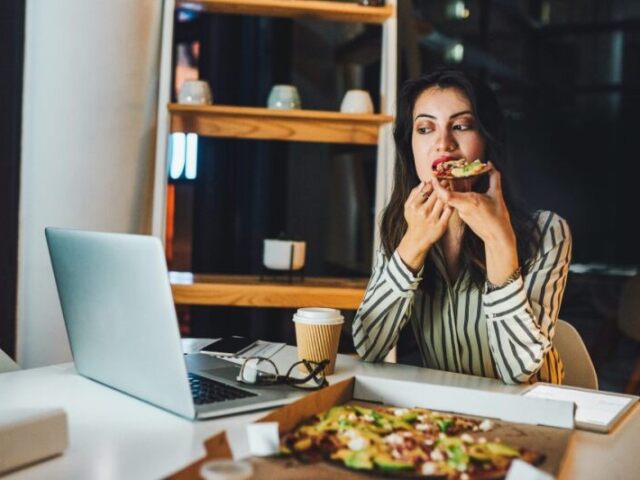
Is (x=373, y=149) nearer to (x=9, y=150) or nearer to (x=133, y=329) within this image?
(x=9, y=150)

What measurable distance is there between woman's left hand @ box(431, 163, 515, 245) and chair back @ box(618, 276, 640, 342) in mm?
2092

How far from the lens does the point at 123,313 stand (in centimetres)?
104

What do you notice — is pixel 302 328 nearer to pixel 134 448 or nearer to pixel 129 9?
pixel 134 448

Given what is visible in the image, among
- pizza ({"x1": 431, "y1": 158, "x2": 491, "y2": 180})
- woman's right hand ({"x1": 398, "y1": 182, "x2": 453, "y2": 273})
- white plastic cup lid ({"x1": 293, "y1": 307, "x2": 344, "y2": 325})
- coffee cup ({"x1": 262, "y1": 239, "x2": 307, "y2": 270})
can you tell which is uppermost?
pizza ({"x1": 431, "y1": 158, "x2": 491, "y2": 180})

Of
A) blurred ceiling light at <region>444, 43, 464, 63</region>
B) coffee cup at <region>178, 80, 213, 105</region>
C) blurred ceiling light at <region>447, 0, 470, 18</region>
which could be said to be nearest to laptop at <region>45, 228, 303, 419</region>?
coffee cup at <region>178, 80, 213, 105</region>

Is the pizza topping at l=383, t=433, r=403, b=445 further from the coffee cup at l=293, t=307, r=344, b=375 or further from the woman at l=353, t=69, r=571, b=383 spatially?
the woman at l=353, t=69, r=571, b=383

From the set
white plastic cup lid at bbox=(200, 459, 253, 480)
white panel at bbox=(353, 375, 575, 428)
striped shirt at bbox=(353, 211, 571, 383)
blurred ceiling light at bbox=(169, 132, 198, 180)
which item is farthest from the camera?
blurred ceiling light at bbox=(169, 132, 198, 180)

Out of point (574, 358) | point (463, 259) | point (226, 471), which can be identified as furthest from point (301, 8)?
point (226, 471)

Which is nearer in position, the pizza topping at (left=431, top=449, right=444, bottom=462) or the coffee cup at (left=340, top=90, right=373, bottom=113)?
the pizza topping at (left=431, top=449, right=444, bottom=462)

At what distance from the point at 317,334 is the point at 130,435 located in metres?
0.42

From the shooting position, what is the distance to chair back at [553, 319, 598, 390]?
1561 mm

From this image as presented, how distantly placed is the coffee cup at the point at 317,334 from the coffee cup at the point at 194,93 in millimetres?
1452

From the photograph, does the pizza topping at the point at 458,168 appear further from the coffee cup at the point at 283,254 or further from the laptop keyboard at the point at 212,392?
the coffee cup at the point at 283,254

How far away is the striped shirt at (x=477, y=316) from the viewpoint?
4.58 ft
